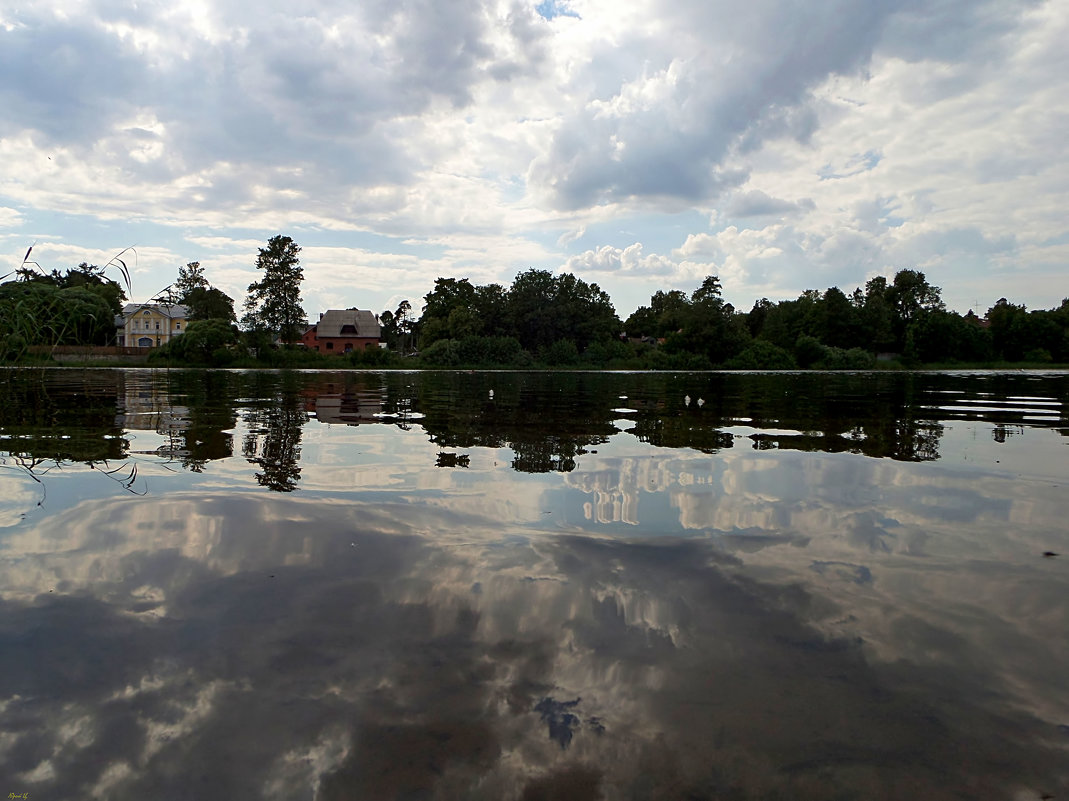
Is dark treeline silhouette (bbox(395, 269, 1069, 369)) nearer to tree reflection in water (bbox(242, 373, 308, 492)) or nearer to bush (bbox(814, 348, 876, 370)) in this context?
bush (bbox(814, 348, 876, 370))

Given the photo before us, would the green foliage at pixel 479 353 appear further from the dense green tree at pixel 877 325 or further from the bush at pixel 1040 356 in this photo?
the bush at pixel 1040 356

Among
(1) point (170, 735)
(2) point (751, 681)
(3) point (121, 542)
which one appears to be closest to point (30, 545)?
(3) point (121, 542)

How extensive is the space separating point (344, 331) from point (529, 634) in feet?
384

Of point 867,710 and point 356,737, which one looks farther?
A: point 867,710

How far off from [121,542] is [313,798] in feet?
12.1

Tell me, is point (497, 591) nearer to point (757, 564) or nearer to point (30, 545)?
point (757, 564)

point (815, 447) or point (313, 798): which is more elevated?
point (815, 447)

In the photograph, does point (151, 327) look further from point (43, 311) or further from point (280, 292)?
point (43, 311)

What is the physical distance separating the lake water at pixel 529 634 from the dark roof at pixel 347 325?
110 meters

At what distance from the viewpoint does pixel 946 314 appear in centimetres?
10300

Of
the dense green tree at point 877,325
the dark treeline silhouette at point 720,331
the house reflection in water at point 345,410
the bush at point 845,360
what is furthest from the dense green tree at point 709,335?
the house reflection in water at point 345,410

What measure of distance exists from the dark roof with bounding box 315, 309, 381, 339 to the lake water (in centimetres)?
10979

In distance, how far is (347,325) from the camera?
115500mm

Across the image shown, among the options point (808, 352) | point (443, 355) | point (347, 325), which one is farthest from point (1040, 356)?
point (347, 325)
